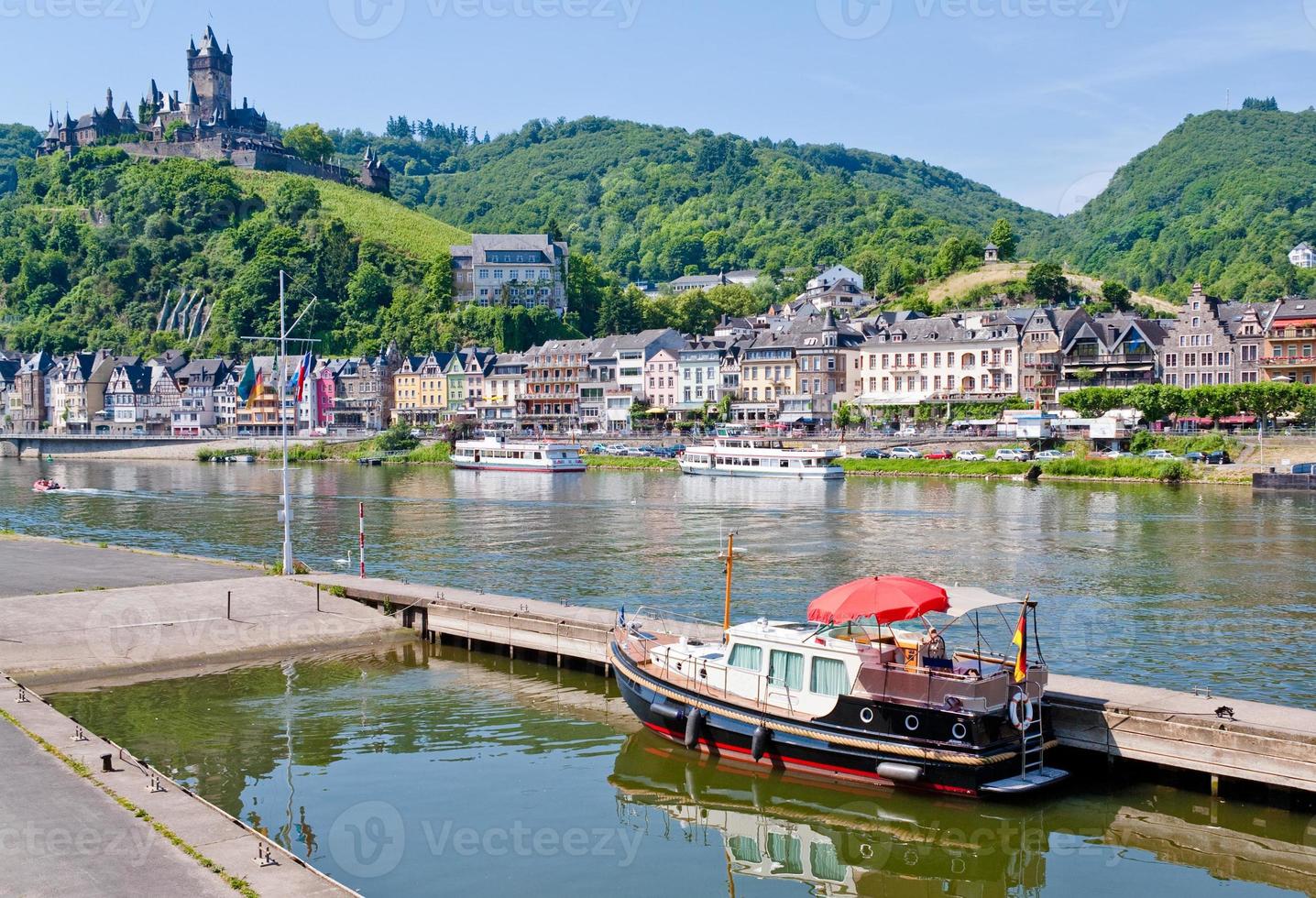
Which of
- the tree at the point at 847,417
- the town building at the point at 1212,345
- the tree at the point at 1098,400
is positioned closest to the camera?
the tree at the point at 1098,400

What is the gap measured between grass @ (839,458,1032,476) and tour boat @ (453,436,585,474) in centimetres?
2300

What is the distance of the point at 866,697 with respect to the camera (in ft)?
71.1

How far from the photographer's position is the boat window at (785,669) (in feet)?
74.4

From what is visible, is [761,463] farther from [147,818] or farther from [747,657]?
[147,818]

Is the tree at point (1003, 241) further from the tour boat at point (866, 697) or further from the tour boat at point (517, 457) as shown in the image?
the tour boat at point (866, 697)

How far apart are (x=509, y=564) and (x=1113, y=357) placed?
79.9 metres

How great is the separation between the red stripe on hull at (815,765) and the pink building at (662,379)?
111846 millimetres

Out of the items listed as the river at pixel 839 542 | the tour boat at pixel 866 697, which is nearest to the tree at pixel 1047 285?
the river at pixel 839 542

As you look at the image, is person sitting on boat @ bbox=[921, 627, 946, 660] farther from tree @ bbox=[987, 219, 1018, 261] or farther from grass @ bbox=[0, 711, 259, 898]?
tree @ bbox=[987, 219, 1018, 261]

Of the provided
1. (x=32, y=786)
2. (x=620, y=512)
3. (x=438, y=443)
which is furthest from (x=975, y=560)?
(x=438, y=443)

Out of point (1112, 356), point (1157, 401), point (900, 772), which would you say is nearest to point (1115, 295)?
point (1112, 356)

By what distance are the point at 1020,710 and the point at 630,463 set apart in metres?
89.4

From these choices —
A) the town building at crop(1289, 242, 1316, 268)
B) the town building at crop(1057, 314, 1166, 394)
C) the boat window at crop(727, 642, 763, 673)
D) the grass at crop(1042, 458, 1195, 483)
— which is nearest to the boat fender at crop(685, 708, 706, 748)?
the boat window at crop(727, 642, 763, 673)

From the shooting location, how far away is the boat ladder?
69.6 ft
